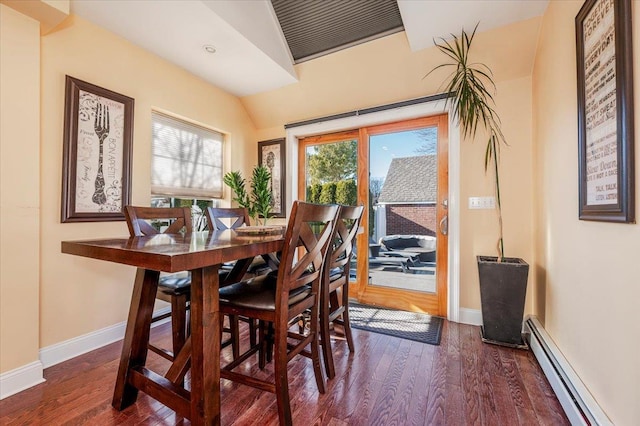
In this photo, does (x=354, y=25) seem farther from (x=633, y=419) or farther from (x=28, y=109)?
(x=633, y=419)

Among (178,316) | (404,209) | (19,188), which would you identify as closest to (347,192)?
(404,209)

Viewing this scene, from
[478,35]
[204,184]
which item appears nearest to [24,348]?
[204,184]

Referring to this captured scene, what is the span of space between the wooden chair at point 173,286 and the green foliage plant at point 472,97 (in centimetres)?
232

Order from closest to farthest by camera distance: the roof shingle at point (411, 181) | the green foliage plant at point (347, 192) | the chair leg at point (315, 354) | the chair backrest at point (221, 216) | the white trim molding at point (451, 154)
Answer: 1. the chair leg at point (315, 354)
2. the chair backrest at point (221, 216)
3. the white trim molding at point (451, 154)
4. the roof shingle at point (411, 181)
5. the green foliage plant at point (347, 192)

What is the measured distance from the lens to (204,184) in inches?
122

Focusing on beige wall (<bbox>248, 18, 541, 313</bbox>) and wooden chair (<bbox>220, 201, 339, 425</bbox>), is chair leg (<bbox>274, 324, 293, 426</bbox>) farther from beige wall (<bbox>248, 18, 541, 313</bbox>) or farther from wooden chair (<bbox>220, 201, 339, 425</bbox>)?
beige wall (<bbox>248, 18, 541, 313</bbox>)

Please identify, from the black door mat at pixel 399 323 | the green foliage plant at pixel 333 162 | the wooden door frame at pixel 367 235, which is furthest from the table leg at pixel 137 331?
the green foliage plant at pixel 333 162

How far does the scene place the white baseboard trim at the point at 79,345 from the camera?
180cm

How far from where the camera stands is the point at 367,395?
1.48 meters

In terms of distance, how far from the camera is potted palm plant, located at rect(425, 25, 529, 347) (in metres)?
2.00

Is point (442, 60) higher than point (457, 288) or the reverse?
higher

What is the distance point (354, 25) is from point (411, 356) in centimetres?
277

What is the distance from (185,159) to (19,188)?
Result: 1388 millimetres

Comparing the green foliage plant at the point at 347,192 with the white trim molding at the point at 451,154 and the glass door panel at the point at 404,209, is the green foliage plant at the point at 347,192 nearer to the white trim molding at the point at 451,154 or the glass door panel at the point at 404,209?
the glass door panel at the point at 404,209
